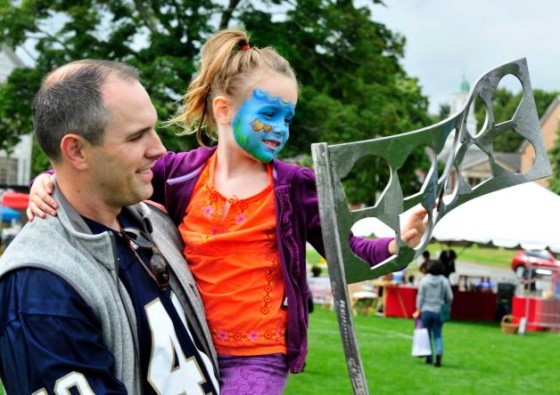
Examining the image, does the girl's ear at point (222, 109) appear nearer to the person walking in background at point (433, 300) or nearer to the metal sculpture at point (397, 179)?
the metal sculpture at point (397, 179)

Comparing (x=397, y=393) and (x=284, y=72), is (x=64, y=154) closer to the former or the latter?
(x=284, y=72)

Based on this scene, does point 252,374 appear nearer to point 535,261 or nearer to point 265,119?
point 265,119

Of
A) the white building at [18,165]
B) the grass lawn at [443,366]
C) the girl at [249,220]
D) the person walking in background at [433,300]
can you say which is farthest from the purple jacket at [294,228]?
the white building at [18,165]

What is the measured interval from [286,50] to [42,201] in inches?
767

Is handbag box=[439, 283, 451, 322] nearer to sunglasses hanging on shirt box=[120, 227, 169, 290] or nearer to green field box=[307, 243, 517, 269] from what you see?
sunglasses hanging on shirt box=[120, 227, 169, 290]

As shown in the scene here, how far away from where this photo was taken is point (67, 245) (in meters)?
2.16

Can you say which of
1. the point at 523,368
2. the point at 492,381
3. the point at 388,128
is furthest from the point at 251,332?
the point at 388,128

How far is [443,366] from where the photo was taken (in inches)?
540

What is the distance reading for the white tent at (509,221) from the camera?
15875mm

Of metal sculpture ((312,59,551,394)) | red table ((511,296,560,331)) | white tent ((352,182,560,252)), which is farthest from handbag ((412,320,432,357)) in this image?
metal sculpture ((312,59,551,394))

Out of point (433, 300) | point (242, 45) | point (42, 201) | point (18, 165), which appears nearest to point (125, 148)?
point (42, 201)

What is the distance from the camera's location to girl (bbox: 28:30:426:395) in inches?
113

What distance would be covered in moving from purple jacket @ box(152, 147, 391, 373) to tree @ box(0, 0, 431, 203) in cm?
1831

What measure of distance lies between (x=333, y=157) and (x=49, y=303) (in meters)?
0.71
